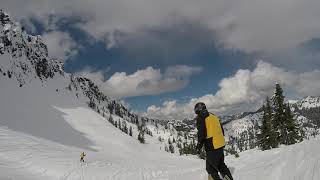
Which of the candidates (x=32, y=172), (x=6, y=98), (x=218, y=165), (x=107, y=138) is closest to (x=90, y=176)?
(x=32, y=172)

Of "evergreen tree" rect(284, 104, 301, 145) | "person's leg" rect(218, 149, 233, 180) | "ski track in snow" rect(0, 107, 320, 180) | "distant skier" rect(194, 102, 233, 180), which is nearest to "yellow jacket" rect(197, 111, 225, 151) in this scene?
"distant skier" rect(194, 102, 233, 180)

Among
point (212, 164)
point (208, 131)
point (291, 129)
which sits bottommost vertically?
point (212, 164)

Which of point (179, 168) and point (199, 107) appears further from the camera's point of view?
point (179, 168)

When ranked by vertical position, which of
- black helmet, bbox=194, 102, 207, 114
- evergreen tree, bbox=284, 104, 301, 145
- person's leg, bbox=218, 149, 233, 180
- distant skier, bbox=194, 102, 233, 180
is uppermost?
evergreen tree, bbox=284, 104, 301, 145

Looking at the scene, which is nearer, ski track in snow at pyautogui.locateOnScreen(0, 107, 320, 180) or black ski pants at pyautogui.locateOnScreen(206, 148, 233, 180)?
ski track in snow at pyautogui.locateOnScreen(0, 107, 320, 180)

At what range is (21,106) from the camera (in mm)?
182500

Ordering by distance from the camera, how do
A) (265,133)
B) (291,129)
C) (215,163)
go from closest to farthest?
(215,163) → (291,129) → (265,133)

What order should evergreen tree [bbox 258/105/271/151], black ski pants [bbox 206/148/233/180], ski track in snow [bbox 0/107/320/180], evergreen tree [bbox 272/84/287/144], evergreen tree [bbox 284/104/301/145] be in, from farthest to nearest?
evergreen tree [bbox 258/105/271/151], evergreen tree [bbox 272/84/287/144], evergreen tree [bbox 284/104/301/145], black ski pants [bbox 206/148/233/180], ski track in snow [bbox 0/107/320/180]

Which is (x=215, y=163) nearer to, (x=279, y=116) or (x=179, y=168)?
(x=179, y=168)

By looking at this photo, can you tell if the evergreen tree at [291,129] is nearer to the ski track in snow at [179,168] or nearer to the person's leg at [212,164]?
the ski track in snow at [179,168]

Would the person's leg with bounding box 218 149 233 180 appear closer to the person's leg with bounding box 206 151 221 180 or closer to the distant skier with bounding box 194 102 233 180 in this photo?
the distant skier with bounding box 194 102 233 180

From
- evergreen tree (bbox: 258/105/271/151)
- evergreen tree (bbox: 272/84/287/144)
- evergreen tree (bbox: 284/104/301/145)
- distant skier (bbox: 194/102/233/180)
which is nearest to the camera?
distant skier (bbox: 194/102/233/180)

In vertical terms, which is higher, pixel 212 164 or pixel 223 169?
pixel 212 164

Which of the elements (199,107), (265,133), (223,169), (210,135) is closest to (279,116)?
(265,133)
